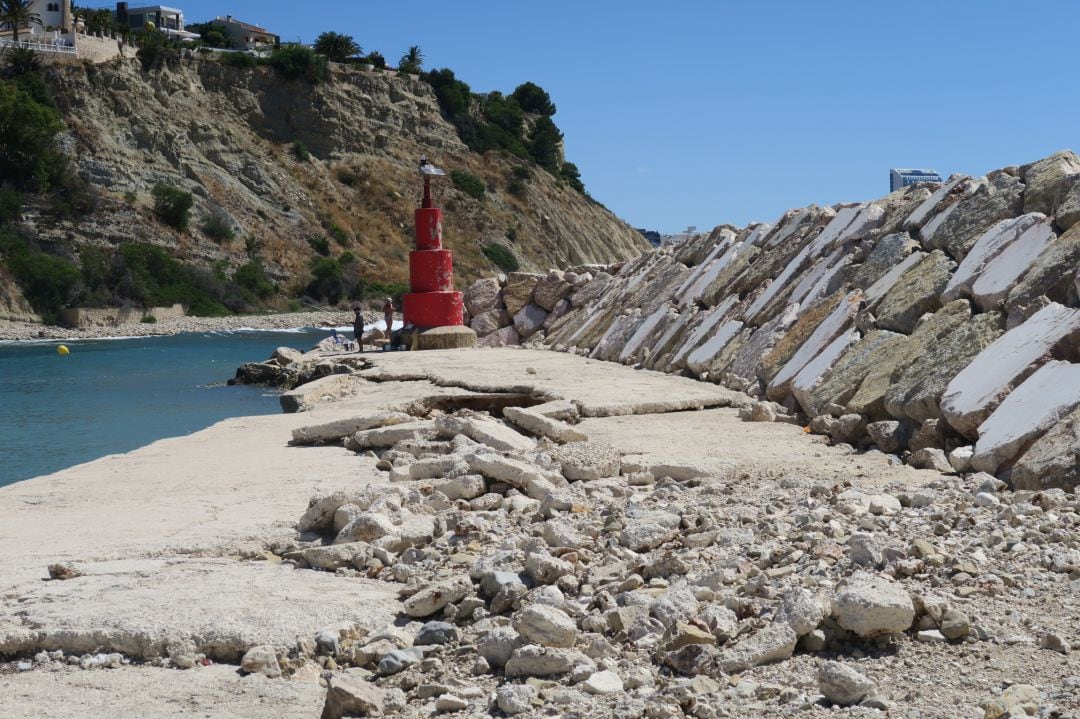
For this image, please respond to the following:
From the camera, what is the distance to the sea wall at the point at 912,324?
586cm

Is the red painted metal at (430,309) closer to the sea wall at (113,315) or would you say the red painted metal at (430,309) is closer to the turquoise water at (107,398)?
the turquoise water at (107,398)

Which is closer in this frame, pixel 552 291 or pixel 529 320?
pixel 529 320

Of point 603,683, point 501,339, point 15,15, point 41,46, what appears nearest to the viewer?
point 603,683

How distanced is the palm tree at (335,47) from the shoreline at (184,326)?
23125mm

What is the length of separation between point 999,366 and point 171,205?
43444 millimetres

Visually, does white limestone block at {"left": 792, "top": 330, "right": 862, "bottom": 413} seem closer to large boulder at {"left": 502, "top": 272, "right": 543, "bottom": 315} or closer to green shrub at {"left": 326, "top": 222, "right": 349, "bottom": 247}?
large boulder at {"left": 502, "top": 272, "right": 543, "bottom": 315}

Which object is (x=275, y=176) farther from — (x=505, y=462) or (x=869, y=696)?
(x=869, y=696)

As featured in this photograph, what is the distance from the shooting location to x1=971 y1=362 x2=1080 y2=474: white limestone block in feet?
17.8

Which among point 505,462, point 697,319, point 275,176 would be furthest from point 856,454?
point 275,176

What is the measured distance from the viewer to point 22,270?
3791 cm

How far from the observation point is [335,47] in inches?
2525

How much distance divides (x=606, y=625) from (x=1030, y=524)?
1.73 m

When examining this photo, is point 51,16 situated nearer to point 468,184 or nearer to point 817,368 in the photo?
point 468,184

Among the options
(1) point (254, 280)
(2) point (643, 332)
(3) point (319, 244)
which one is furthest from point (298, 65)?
(2) point (643, 332)
